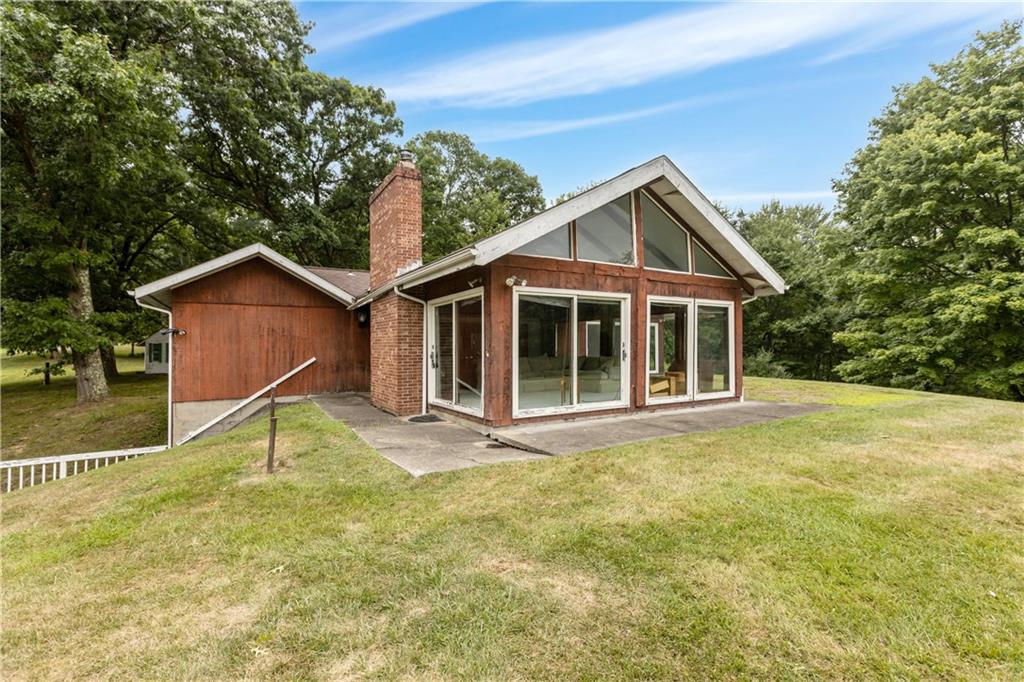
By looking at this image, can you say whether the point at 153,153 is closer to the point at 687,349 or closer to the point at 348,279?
the point at 348,279

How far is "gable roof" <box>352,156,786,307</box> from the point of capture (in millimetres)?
5777

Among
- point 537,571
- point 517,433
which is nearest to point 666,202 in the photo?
point 517,433

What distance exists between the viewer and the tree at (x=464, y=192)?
71.7 feet

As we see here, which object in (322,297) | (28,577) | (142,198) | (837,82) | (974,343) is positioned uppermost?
(837,82)

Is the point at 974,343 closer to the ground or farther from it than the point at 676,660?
farther from it

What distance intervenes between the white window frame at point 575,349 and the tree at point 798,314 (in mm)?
15379

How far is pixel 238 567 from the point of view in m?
2.81

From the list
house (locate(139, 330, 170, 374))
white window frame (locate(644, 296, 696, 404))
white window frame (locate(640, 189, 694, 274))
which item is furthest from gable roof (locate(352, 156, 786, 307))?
house (locate(139, 330, 170, 374))

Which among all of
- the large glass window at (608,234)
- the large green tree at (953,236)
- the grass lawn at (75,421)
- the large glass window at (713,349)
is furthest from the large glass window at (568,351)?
the large green tree at (953,236)

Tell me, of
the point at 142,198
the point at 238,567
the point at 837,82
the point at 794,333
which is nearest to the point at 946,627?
the point at 238,567

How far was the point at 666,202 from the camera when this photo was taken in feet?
25.5

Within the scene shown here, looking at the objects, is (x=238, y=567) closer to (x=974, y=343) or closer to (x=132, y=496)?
(x=132, y=496)

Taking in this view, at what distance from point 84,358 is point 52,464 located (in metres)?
6.65

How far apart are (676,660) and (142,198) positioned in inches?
739
